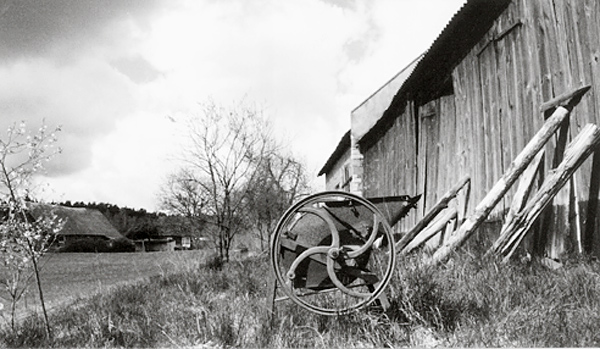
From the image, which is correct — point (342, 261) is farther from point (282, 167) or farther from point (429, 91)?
point (282, 167)

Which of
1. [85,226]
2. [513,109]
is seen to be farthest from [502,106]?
[85,226]

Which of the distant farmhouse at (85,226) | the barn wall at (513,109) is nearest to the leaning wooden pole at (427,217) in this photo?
the barn wall at (513,109)

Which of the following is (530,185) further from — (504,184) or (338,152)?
(338,152)

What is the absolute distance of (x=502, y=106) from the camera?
277 inches

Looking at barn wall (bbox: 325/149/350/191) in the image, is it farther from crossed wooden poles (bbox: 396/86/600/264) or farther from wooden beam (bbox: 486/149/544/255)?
crossed wooden poles (bbox: 396/86/600/264)

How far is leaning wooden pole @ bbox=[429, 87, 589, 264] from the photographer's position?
4.96 metres

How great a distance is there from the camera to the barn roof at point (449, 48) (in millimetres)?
7391

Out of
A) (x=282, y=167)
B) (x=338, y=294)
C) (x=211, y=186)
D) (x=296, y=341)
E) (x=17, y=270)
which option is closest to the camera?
(x=296, y=341)

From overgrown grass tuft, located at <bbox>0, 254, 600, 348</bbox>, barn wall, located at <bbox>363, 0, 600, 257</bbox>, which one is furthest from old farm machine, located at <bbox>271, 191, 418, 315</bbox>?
barn wall, located at <bbox>363, 0, 600, 257</bbox>

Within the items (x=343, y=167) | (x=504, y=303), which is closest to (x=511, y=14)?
(x=504, y=303)

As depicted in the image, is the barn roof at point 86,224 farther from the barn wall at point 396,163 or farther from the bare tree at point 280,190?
the barn wall at point 396,163

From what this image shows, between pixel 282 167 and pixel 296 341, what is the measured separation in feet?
118

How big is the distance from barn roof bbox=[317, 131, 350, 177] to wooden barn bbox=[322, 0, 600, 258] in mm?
6026

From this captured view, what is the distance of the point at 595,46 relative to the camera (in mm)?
5160
